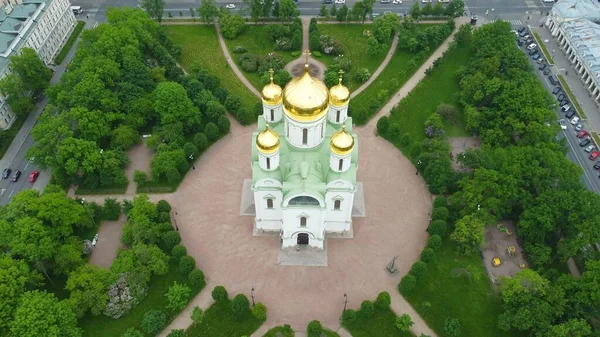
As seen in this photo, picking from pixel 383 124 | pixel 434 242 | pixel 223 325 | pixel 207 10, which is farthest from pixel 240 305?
pixel 207 10

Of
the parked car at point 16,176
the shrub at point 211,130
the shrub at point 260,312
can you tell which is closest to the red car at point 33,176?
the parked car at point 16,176

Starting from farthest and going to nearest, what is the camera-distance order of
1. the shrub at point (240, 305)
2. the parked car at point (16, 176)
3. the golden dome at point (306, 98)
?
the parked car at point (16, 176)
the shrub at point (240, 305)
the golden dome at point (306, 98)

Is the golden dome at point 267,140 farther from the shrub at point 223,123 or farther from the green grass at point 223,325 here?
the shrub at point 223,123

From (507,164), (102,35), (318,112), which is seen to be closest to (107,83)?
(102,35)

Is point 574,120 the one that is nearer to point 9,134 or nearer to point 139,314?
point 139,314

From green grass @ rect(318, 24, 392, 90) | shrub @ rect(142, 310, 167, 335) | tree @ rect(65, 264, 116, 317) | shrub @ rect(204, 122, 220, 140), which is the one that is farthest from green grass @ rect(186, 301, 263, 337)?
green grass @ rect(318, 24, 392, 90)

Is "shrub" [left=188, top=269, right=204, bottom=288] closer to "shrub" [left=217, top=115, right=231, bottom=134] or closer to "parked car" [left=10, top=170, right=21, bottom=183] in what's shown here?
"shrub" [left=217, top=115, right=231, bottom=134]
